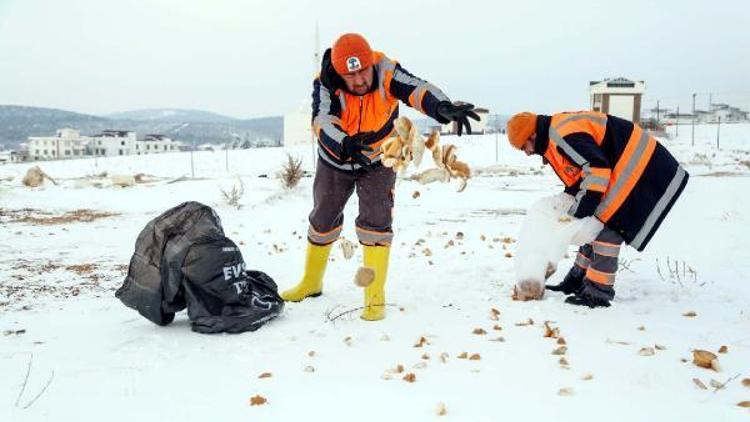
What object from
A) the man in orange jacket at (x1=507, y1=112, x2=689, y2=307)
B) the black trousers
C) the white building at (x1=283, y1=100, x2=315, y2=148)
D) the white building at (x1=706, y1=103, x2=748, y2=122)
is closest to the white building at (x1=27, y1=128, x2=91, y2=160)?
the white building at (x1=283, y1=100, x2=315, y2=148)

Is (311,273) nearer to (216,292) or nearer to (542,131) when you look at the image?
(216,292)

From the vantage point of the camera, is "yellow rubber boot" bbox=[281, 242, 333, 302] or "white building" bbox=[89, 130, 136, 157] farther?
"white building" bbox=[89, 130, 136, 157]

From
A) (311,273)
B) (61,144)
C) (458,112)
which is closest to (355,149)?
(458,112)

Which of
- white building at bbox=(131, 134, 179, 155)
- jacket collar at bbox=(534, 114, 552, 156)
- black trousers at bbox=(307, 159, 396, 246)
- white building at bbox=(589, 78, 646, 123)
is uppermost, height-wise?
white building at bbox=(589, 78, 646, 123)

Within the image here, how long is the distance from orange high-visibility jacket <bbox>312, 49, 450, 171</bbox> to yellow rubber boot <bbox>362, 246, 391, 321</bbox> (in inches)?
21.6

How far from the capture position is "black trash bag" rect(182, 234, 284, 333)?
3.27 metres

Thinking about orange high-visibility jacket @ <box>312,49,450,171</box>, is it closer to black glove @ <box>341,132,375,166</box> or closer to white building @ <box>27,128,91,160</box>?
black glove @ <box>341,132,375,166</box>

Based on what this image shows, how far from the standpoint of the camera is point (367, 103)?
3.76 metres

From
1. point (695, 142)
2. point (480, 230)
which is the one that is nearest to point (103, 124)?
point (695, 142)

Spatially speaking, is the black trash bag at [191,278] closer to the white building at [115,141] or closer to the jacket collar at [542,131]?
the jacket collar at [542,131]

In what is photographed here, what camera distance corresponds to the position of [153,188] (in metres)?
14.1

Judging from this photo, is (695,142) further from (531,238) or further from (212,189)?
(531,238)

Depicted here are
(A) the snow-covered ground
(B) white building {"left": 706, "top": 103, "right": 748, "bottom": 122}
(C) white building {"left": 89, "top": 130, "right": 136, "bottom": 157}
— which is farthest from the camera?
(C) white building {"left": 89, "top": 130, "right": 136, "bottom": 157}

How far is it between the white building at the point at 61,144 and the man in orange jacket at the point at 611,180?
106 m
